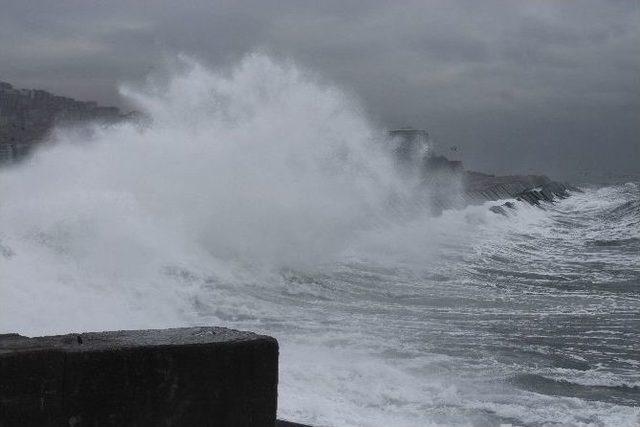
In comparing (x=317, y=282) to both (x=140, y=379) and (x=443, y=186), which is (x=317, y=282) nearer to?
(x=140, y=379)

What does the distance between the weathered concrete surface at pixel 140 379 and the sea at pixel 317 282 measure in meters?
2.73

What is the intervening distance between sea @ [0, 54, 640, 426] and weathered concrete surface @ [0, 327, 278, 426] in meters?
2.73

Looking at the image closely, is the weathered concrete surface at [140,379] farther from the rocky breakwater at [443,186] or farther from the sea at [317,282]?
the rocky breakwater at [443,186]

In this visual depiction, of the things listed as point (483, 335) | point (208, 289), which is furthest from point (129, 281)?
point (483, 335)

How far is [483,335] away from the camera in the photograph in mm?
8641

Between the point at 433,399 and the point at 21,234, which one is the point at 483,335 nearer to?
the point at 433,399

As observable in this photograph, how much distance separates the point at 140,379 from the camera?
2564mm

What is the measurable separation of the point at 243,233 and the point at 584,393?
377 inches

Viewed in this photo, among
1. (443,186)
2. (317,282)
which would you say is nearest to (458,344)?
(317,282)

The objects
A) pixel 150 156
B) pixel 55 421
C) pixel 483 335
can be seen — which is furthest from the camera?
pixel 150 156

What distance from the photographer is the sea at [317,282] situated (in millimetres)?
6379

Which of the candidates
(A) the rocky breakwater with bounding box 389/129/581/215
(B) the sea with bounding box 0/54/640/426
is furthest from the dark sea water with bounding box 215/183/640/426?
(A) the rocky breakwater with bounding box 389/129/581/215

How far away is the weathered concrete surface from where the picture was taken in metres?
2.40

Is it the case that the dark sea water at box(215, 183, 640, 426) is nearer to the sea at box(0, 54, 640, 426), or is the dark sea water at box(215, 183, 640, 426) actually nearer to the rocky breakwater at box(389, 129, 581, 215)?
the sea at box(0, 54, 640, 426)
